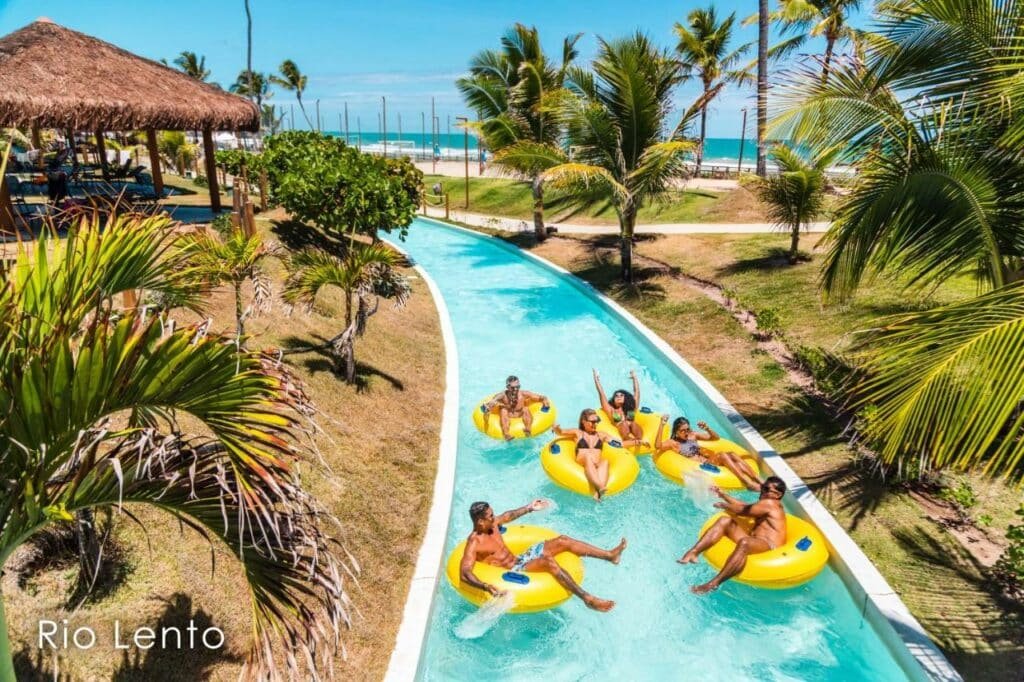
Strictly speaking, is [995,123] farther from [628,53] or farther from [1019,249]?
[628,53]

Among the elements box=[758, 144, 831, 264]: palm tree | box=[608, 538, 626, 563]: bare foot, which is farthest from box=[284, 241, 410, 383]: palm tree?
box=[758, 144, 831, 264]: palm tree

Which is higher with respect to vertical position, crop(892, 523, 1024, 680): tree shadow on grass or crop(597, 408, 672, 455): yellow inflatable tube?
crop(597, 408, 672, 455): yellow inflatable tube

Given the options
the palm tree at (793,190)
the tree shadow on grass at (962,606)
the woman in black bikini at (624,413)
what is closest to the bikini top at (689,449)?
the woman in black bikini at (624,413)

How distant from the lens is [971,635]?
5090mm

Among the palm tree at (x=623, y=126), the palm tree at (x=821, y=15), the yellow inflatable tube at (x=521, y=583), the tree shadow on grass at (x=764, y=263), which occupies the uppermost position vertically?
the palm tree at (x=821, y=15)

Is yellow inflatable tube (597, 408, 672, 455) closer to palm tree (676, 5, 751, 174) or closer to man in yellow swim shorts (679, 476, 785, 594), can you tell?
man in yellow swim shorts (679, 476, 785, 594)

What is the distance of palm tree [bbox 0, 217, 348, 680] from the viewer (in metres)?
2.14

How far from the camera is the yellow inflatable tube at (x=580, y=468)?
780cm

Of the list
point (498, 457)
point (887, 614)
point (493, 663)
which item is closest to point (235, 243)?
point (498, 457)

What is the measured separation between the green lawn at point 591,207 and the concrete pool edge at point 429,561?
10.6 metres

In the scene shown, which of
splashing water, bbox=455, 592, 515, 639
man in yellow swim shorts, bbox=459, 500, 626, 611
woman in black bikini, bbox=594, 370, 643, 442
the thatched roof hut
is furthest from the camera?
the thatched roof hut

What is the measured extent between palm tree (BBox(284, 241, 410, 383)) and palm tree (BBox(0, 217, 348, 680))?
5.34 metres

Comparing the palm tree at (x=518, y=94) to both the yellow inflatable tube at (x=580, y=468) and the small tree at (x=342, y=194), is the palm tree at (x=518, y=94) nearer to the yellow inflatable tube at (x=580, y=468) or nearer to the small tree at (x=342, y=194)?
the small tree at (x=342, y=194)

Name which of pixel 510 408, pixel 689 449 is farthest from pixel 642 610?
pixel 510 408
